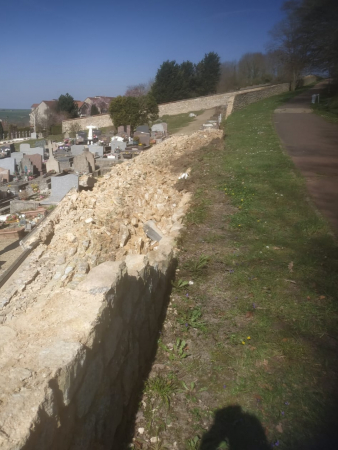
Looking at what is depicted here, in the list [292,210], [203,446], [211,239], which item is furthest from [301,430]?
[292,210]

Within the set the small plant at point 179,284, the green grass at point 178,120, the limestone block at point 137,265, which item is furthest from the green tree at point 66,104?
the limestone block at point 137,265

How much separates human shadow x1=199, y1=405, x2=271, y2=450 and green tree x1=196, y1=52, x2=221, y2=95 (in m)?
53.7

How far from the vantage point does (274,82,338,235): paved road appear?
7.61 meters

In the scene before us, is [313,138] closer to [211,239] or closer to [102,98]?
[211,239]

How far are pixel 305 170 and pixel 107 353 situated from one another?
29.0ft

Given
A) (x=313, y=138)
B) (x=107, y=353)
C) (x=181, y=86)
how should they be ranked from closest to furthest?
(x=107, y=353) < (x=313, y=138) < (x=181, y=86)

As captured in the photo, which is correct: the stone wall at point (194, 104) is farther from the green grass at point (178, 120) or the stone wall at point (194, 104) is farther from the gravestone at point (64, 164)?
the gravestone at point (64, 164)

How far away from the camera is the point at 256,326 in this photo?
3.91m

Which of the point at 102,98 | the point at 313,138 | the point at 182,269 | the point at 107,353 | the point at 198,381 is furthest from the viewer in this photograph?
the point at 102,98

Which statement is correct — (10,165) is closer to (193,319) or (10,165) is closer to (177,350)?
(193,319)

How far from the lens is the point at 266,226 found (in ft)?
20.8

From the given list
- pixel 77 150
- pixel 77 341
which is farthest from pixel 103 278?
pixel 77 150

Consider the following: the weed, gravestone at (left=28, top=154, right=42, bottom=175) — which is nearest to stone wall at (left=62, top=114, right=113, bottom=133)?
gravestone at (left=28, top=154, right=42, bottom=175)

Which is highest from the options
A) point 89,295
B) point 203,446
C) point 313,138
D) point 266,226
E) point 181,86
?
point 181,86
